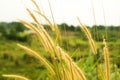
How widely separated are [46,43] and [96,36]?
0.69 metres

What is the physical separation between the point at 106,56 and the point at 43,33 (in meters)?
0.33

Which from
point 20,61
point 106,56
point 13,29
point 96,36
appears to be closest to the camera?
point 106,56

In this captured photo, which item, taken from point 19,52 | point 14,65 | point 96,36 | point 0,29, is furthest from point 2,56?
point 96,36

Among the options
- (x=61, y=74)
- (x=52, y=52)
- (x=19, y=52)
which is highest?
(x=52, y=52)

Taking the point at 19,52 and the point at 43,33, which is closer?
the point at 43,33

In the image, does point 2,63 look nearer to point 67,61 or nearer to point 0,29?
point 0,29

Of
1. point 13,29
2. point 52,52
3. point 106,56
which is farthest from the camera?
point 13,29

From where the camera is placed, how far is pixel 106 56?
171cm

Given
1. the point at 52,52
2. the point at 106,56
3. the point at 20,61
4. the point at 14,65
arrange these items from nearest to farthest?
the point at 106,56
the point at 52,52
the point at 14,65
the point at 20,61

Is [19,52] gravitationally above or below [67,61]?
below

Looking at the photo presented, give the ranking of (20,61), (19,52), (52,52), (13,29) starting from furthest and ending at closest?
(13,29) → (19,52) → (20,61) → (52,52)

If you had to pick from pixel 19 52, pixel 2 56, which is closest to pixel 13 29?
pixel 19 52

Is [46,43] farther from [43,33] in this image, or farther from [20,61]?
[20,61]

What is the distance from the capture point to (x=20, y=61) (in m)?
27.8
